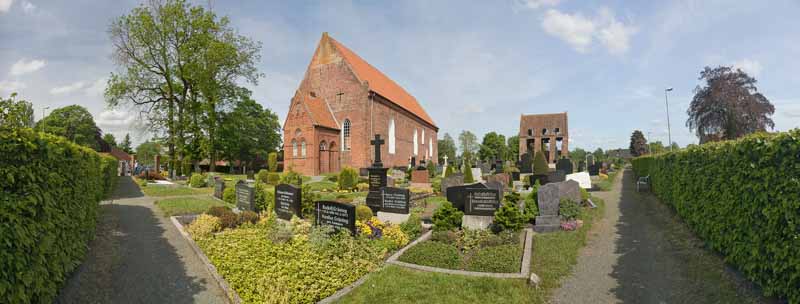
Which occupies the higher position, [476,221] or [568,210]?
[568,210]

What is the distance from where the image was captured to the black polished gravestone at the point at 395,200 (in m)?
9.66

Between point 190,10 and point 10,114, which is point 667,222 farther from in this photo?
point 190,10

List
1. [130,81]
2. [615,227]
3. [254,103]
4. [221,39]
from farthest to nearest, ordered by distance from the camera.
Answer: [254,103]
[221,39]
[130,81]
[615,227]

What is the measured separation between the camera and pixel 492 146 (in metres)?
93.6

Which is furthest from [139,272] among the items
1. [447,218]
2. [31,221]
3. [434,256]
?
[447,218]

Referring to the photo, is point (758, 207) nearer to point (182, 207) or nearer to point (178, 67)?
point (182, 207)

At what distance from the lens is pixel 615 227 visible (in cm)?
914

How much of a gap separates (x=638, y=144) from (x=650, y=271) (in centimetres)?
8428

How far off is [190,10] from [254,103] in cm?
2536

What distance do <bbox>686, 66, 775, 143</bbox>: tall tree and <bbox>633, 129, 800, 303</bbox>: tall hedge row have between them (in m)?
31.6

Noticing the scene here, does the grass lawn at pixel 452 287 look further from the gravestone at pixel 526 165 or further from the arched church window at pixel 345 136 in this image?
the arched church window at pixel 345 136

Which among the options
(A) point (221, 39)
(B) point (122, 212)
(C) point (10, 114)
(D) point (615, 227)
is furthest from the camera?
(A) point (221, 39)

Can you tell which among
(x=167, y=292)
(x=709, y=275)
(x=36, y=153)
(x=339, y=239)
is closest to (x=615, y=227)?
(x=709, y=275)

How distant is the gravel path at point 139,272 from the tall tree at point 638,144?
85.9m
